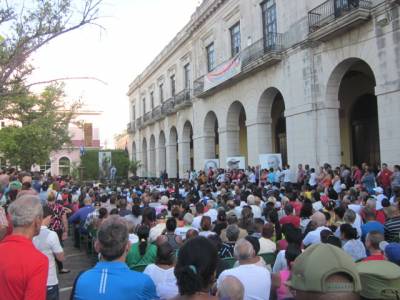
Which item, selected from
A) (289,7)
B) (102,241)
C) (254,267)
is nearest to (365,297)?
(102,241)

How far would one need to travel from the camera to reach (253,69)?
2073 cm

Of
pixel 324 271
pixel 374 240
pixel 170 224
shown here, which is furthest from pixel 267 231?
pixel 324 271

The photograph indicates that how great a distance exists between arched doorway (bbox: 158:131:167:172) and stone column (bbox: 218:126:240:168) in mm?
14338

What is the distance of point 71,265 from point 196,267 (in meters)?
7.81

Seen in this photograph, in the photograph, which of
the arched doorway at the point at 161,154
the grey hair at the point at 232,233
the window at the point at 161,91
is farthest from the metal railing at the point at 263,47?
the arched doorway at the point at 161,154

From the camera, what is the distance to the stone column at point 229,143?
80.3 feet

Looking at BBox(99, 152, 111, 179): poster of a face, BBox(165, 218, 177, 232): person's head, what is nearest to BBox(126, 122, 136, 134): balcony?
BBox(99, 152, 111, 179): poster of a face

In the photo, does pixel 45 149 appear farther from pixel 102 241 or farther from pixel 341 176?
pixel 102 241

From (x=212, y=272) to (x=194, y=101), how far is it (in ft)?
88.2

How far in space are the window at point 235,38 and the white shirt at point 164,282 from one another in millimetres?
21226

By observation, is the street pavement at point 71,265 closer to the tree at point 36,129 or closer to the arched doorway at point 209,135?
the tree at point 36,129

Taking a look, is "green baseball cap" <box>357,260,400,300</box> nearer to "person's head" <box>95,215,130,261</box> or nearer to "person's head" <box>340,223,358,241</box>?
"person's head" <box>95,215,130,261</box>

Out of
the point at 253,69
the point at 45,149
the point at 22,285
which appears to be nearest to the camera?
the point at 22,285

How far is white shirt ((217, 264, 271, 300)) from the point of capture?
151 inches
